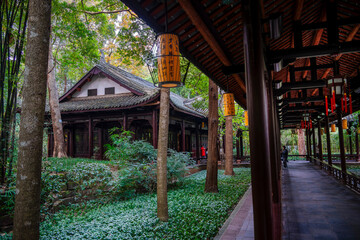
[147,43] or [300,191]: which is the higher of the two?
[147,43]

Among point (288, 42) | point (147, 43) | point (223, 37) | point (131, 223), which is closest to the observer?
point (223, 37)

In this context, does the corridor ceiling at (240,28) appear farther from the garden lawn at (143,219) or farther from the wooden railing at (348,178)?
the wooden railing at (348,178)

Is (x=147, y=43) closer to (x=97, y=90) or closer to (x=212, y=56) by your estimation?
(x=212, y=56)

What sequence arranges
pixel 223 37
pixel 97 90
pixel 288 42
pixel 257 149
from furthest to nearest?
pixel 97 90, pixel 288 42, pixel 223 37, pixel 257 149

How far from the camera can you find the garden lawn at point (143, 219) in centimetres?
461

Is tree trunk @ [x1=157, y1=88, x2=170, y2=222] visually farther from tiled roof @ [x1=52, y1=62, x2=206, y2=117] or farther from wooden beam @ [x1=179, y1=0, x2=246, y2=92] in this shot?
tiled roof @ [x1=52, y1=62, x2=206, y2=117]

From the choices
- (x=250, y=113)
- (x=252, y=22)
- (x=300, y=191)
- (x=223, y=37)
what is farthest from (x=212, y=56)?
(x=300, y=191)

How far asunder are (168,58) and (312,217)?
455cm

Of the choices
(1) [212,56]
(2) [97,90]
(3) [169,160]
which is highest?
(2) [97,90]

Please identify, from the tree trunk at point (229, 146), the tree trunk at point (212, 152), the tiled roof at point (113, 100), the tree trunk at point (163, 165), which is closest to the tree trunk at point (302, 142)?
the tiled roof at point (113, 100)

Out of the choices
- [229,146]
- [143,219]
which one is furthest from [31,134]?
[229,146]

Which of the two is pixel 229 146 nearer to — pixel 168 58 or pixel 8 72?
pixel 8 72

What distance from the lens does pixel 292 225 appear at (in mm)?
4730

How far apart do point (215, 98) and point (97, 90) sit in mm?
8243
